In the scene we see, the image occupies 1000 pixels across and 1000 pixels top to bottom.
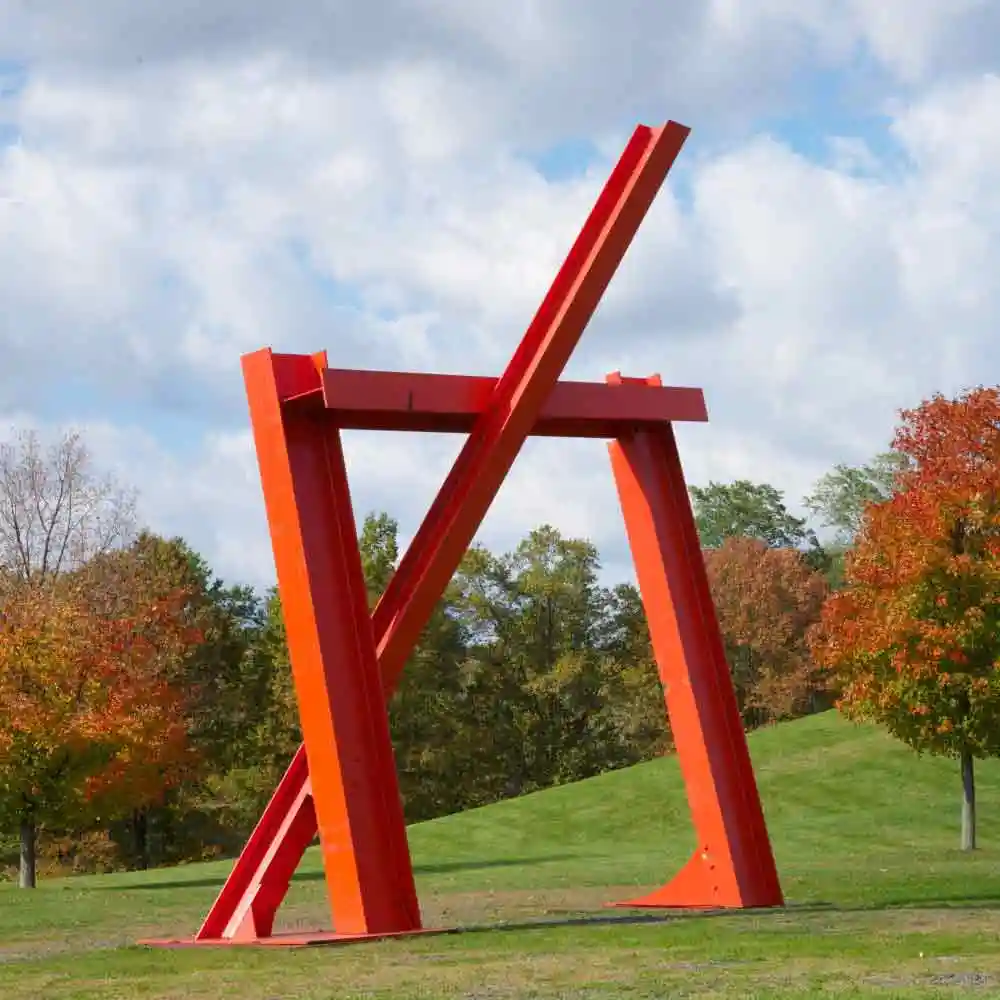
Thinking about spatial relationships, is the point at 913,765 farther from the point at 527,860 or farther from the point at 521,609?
the point at 521,609

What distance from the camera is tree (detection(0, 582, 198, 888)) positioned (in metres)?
28.7

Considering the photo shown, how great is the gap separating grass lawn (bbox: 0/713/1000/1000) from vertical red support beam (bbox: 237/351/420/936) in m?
0.62

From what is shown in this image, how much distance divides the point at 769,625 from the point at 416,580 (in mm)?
51022

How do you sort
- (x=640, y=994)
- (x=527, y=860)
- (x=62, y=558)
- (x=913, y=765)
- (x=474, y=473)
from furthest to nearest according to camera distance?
(x=62, y=558) → (x=913, y=765) → (x=527, y=860) → (x=474, y=473) → (x=640, y=994)

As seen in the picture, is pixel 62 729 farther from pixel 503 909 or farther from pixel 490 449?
pixel 490 449

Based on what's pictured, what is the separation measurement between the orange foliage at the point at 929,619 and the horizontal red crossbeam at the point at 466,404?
1311 centimetres

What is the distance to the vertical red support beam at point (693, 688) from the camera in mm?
15406

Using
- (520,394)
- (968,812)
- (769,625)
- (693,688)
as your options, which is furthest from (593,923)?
(769,625)

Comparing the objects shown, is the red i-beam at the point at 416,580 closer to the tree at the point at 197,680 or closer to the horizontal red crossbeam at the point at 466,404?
the horizontal red crossbeam at the point at 466,404

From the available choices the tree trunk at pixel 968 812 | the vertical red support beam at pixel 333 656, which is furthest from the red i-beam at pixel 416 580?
the tree trunk at pixel 968 812

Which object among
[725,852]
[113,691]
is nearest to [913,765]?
[113,691]

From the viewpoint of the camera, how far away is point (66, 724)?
1137 inches

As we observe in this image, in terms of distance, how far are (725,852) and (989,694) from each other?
1392 centimetres

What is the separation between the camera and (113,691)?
3481 centimetres
